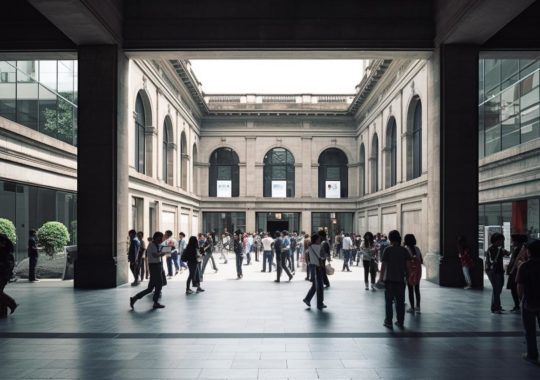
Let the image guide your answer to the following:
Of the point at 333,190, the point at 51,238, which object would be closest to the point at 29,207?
the point at 51,238

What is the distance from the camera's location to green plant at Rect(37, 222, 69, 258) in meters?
17.7

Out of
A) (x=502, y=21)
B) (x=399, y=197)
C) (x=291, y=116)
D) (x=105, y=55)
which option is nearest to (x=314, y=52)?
(x=502, y=21)

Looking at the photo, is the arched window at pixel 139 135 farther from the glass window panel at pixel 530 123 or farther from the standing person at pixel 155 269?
the glass window panel at pixel 530 123

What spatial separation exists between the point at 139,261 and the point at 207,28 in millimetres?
7498

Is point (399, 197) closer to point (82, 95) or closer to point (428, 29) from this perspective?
point (428, 29)

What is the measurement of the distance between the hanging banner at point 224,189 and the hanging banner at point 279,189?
3792 mm

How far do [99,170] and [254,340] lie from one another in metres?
8.75

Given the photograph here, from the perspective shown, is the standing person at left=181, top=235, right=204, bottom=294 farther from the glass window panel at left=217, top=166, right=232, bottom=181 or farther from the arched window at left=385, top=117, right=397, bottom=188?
the glass window panel at left=217, top=166, right=232, bottom=181

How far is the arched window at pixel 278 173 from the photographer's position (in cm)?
4278

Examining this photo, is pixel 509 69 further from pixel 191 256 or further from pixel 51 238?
pixel 51 238

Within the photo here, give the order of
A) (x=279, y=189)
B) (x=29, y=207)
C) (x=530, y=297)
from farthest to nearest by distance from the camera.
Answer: (x=279, y=189), (x=29, y=207), (x=530, y=297)

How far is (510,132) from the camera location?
19281 mm

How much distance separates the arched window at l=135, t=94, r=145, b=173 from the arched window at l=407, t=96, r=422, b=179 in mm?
14325

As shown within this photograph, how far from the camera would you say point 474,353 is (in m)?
7.34
